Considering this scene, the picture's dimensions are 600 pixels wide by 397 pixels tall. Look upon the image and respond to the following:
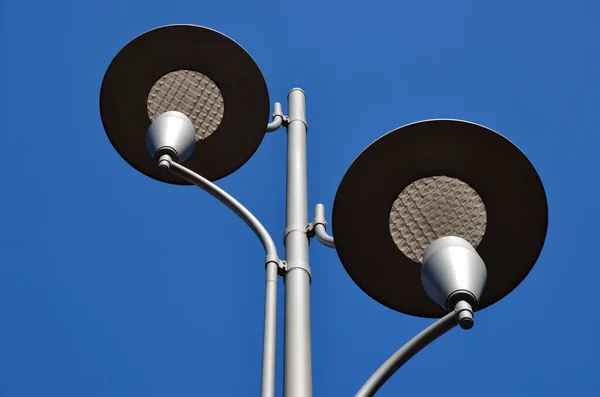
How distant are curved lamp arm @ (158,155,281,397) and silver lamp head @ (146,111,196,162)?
0.06 metres

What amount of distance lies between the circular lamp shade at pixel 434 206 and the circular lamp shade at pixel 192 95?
1231mm

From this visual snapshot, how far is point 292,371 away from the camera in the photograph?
3346 millimetres

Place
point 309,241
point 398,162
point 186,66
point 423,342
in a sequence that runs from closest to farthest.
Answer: point 423,342 < point 398,162 < point 309,241 < point 186,66

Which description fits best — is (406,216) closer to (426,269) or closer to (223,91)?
(426,269)

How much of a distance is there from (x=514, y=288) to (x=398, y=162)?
2.63 ft

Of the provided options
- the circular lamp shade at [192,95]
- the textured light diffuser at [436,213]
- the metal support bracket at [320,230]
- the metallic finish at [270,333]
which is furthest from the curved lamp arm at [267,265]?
the textured light diffuser at [436,213]

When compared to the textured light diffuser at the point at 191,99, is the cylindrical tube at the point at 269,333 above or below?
below

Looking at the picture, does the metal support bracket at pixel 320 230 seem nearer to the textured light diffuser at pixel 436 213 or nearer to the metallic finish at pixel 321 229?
the metallic finish at pixel 321 229

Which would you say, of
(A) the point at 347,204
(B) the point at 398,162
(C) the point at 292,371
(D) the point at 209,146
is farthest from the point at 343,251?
(D) the point at 209,146

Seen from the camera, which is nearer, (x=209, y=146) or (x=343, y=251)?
(x=343, y=251)

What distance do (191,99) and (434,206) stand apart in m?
1.66

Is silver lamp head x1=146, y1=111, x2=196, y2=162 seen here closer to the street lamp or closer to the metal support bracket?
the street lamp

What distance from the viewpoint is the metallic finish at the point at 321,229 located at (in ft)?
14.1

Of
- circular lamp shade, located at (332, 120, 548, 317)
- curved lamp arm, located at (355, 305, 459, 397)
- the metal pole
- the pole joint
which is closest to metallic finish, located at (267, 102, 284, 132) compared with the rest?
the pole joint
